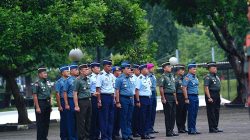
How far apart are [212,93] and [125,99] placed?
304cm

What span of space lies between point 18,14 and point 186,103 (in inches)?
260

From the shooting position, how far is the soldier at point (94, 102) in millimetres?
20438

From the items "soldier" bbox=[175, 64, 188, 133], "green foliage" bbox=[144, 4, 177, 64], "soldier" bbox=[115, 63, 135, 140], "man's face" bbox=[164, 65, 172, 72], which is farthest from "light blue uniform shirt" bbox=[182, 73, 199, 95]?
"green foliage" bbox=[144, 4, 177, 64]

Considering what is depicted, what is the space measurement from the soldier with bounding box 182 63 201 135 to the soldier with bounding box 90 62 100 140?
9.78 ft

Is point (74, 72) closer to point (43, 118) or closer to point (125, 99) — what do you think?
point (43, 118)

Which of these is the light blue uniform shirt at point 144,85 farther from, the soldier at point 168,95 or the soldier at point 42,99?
the soldier at point 42,99

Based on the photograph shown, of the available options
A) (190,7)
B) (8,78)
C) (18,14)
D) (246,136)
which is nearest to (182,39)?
(190,7)

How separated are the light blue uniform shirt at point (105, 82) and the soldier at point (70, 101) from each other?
2.55 feet

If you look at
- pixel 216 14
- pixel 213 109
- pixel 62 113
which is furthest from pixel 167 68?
pixel 216 14

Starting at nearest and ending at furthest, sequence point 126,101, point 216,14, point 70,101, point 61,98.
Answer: point 70,101 → point 61,98 → point 126,101 → point 216,14

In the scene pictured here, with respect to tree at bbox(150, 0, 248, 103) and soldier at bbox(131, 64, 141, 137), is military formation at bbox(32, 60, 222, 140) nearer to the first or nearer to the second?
soldier at bbox(131, 64, 141, 137)

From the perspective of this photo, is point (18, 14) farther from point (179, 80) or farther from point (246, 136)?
point (246, 136)

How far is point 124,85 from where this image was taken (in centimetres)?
2078

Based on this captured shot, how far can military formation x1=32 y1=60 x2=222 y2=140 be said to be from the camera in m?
19.7
